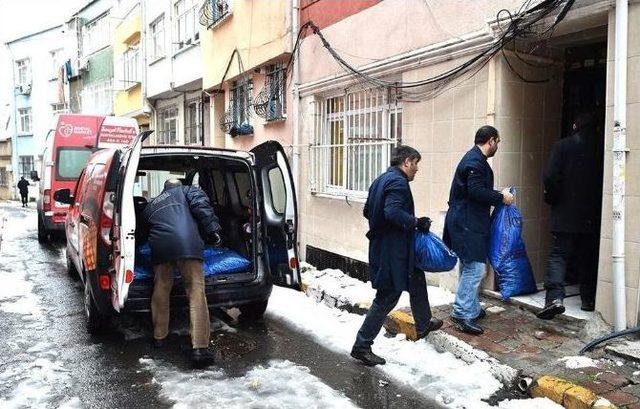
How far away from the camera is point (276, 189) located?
593 cm

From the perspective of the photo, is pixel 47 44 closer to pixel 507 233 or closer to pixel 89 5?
pixel 89 5

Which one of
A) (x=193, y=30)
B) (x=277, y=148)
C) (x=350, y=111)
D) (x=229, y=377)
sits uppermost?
(x=193, y=30)

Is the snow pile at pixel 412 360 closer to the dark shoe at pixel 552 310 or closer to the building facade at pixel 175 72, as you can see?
the dark shoe at pixel 552 310

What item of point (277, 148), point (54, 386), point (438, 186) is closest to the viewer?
point (54, 386)

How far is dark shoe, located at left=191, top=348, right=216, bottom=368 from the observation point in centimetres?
464

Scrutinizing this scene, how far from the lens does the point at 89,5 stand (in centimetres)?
2550

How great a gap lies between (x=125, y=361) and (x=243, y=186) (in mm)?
2402

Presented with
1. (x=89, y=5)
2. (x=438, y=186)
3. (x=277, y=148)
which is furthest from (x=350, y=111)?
(x=89, y=5)

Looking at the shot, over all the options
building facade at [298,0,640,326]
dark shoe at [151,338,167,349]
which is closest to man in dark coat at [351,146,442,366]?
building facade at [298,0,640,326]

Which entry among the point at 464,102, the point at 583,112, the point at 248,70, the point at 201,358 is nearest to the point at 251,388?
the point at 201,358

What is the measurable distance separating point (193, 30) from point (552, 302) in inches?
481

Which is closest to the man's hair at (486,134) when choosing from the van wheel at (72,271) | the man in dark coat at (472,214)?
the man in dark coat at (472,214)

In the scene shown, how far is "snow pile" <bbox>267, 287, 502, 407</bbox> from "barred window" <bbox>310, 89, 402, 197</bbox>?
227cm

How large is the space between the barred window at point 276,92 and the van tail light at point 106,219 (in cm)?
531
